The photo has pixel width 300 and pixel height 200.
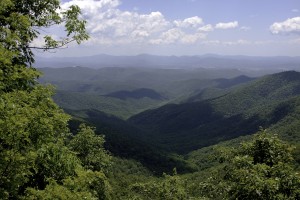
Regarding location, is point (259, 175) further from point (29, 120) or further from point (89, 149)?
point (89, 149)

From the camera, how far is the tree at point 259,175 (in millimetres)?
16547

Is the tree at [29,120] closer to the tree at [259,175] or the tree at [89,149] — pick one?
the tree at [259,175]

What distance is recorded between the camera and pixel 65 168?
15.5 m

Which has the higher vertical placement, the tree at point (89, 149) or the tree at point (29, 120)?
the tree at point (29, 120)

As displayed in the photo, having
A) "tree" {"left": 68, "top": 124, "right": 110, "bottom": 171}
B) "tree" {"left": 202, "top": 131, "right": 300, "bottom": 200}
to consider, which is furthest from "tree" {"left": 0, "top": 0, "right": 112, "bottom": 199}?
"tree" {"left": 68, "top": 124, "right": 110, "bottom": 171}

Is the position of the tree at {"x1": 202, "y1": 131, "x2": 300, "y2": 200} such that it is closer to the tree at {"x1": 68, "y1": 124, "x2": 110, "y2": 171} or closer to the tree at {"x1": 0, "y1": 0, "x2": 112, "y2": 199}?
the tree at {"x1": 0, "y1": 0, "x2": 112, "y2": 199}

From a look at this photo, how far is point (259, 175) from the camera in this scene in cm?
1697

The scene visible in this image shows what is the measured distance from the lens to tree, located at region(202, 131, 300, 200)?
54.3 feet

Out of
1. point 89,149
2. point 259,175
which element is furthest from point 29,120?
point 89,149

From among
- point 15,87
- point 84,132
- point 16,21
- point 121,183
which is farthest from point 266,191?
point 121,183

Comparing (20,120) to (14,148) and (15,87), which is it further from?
(15,87)

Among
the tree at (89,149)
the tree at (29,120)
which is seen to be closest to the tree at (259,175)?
the tree at (29,120)

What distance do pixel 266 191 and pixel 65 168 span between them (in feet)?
31.9

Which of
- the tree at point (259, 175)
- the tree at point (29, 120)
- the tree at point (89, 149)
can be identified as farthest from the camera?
the tree at point (89, 149)
